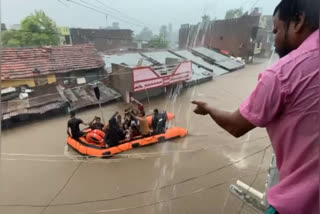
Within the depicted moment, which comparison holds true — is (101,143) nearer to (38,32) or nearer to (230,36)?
(230,36)

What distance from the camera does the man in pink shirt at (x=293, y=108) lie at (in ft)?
1.22

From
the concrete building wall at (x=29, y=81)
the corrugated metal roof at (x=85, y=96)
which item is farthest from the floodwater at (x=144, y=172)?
the concrete building wall at (x=29, y=81)

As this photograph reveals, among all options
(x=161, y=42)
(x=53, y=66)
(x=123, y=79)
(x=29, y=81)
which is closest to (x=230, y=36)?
(x=161, y=42)

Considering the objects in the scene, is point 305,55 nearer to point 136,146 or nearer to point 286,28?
point 286,28

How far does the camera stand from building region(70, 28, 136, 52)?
4.29 metres

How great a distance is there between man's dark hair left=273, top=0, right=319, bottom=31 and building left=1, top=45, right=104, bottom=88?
171 inches

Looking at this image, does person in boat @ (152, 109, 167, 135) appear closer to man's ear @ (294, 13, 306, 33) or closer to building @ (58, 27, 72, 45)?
building @ (58, 27, 72, 45)

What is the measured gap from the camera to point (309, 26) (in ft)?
1.32

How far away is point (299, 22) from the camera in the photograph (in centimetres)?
41

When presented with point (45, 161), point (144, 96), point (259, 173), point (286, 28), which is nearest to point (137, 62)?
point (144, 96)

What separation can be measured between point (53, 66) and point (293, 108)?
16.0ft

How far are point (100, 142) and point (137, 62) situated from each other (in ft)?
7.41

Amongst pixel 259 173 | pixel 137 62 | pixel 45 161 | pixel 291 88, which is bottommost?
pixel 45 161

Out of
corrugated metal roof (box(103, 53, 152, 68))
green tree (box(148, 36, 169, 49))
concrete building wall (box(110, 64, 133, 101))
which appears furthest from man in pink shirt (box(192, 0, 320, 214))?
corrugated metal roof (box(103, 53, 152, 68))
